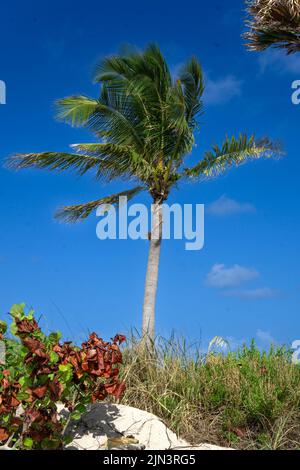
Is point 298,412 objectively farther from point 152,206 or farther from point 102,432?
point 152,206

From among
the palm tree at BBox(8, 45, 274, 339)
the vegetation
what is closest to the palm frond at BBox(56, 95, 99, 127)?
the palm tree at BBox(8, 45, 274, 339)

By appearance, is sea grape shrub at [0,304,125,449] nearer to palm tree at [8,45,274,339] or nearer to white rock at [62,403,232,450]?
white rock at [62,403,232,450]

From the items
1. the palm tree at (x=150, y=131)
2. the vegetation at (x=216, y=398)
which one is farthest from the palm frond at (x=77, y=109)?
the vegetation at (x=216, y=398)

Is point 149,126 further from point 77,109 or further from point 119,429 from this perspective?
point 119,429

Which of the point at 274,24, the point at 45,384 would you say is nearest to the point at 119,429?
the point at 45,384

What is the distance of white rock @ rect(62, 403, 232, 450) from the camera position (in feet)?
20.9

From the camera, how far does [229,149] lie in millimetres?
20969

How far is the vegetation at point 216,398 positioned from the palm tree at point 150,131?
11.3 metres

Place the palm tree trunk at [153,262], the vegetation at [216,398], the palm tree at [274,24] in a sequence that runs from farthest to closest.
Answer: the palm tree trunk at [153,262], the palm tree at [274,24], the vegetation at [216,398]

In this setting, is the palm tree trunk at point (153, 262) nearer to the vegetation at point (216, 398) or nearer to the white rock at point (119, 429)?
the vegetation at point (216, 398)

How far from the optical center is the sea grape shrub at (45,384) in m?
5.57

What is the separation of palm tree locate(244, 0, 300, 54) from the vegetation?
10402mm

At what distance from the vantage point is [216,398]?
827 cm
